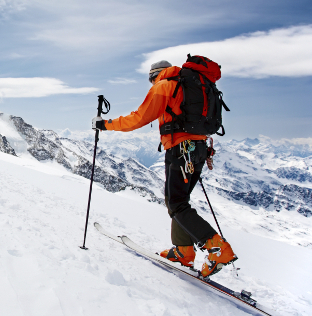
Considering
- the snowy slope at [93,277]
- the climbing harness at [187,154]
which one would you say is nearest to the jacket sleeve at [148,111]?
the climbing harness at [187,154]

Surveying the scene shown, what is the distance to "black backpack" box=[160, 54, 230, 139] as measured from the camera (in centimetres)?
386

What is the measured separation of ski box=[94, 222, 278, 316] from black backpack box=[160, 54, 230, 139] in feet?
7.35

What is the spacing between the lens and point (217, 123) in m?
4.19

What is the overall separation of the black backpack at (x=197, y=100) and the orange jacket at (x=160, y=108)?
83mm

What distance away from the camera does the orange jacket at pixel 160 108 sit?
3.87 m

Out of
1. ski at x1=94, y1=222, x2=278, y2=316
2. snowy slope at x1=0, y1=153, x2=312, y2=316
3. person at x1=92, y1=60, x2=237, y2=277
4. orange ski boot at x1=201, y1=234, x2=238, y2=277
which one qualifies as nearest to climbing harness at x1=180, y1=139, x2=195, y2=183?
person at x1=92, y1=60, x2=237, y2=277

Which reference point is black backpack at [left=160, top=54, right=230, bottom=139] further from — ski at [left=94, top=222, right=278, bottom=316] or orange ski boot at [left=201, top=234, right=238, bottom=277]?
ski at [left=94, top=222, right=278, bottom=316]

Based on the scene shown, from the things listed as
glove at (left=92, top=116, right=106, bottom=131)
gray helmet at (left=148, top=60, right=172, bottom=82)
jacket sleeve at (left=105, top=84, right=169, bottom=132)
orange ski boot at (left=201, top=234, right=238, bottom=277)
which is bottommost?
orange ski boot at (left=201, top=234, right=238, bottom=277)

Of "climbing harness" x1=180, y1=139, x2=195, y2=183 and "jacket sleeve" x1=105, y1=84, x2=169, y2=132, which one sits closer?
"jacket sleeve" x1=105, y1=84, x2=169, y2=132

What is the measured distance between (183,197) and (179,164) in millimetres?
585

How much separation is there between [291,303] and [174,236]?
2.17 meters

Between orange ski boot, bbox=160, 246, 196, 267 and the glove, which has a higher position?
the glove

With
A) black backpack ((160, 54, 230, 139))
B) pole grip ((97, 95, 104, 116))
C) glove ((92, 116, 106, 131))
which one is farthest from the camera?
pole grip ((97, 95, 104, 116))

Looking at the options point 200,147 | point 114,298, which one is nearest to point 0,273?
point 114,298
